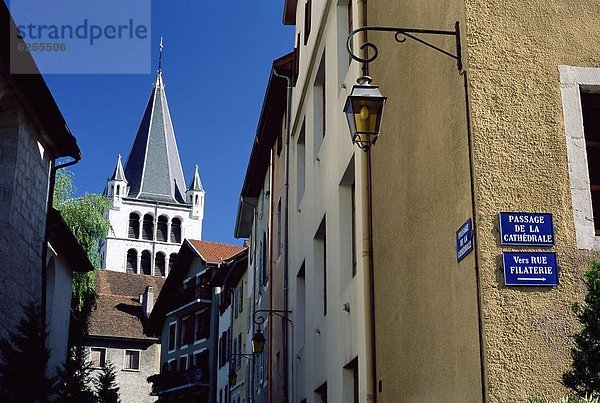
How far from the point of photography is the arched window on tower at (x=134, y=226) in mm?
105938

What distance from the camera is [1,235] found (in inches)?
574

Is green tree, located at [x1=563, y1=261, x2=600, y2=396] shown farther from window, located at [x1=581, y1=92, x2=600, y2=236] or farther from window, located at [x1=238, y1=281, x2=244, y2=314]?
window, located at [x1=238, y1=281, x2=244, y2=314]

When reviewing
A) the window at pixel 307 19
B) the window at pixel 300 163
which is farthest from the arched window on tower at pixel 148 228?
the window at pixel 307 19

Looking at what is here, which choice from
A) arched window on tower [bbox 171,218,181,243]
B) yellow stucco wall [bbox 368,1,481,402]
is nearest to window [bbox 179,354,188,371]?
yellow stucco wall [bbox 368,1,481,402]

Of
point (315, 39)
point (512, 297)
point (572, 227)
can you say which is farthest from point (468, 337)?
point (315, 39)

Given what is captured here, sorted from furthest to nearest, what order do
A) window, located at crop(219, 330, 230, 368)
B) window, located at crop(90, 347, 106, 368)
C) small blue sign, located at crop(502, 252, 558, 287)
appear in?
window, located at crop(90, 347, 106, 368), window, located at crop(219, 330, 230, 368), small blue sign, located at crop(502, 252, 558, 287)

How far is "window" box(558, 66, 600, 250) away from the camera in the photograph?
6059 mm

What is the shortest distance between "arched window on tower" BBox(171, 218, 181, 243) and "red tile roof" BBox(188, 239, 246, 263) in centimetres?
5764

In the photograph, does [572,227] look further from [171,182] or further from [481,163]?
[171,182]

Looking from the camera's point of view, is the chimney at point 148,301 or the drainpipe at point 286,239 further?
the chimney at point 148,301

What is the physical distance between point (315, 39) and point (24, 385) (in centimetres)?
777

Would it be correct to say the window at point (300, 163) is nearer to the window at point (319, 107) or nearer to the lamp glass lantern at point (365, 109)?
the window at point (319, 107)

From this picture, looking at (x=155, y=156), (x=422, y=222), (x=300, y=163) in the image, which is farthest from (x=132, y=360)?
(x=155, y=156)

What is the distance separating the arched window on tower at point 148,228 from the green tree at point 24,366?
9280cm
